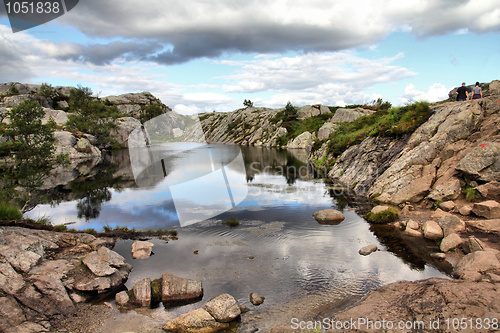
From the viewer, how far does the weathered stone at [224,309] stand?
12156 millimetres

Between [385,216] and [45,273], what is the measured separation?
2364 cm

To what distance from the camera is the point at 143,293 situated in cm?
1385

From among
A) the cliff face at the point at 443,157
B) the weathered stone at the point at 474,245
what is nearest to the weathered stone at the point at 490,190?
the cliff face at the point at 443,157

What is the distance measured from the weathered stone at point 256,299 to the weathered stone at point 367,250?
8.24 m

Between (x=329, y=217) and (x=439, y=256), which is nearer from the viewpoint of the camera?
(x=439, y=256)

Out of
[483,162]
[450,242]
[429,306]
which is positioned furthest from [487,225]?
[429,306]

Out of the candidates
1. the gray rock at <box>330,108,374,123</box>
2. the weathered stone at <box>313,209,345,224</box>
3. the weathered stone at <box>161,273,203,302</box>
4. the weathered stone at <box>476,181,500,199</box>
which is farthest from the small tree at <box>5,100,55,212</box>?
the gray rock at <box>330,108,374,123</box>

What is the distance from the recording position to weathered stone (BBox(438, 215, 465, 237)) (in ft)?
64.1

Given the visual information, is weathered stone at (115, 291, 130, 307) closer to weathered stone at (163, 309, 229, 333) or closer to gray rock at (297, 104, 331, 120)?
weathered stone at (163, 309, 229, 333)

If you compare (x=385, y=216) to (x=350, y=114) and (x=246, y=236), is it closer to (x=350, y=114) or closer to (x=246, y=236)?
(x=246, y=236)

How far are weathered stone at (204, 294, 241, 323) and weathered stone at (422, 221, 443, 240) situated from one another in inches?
589

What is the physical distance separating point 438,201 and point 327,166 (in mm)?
27894

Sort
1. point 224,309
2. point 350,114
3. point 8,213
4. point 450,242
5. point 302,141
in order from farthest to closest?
point 302,141 → point 350,114 → point 8,213 → point 450,242 → point 224,309

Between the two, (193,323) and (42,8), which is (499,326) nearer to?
(193,323)
